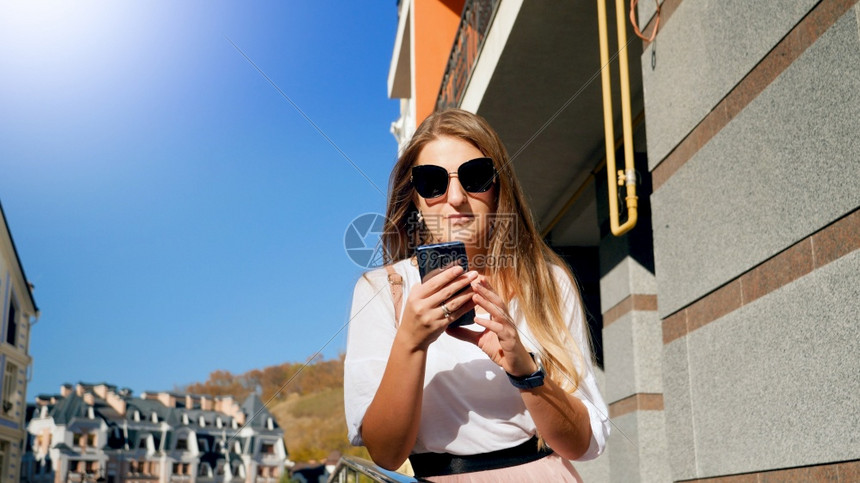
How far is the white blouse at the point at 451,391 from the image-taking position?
179cm

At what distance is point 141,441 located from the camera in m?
108

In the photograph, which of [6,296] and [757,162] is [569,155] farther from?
[6,296]

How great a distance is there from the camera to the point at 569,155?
7.24 meters

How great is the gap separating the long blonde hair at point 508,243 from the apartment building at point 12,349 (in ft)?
225

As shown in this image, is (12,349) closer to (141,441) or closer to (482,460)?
(141,441)

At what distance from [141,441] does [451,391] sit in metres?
118

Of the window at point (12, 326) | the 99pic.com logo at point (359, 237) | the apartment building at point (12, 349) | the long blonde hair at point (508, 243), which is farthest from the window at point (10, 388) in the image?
the long blonde hair at point (508, 243)

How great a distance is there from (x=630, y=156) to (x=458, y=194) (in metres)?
2.22

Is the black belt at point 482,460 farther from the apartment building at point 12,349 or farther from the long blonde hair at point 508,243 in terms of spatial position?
the apartment building at point 12,349

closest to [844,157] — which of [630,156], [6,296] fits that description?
[630,156]

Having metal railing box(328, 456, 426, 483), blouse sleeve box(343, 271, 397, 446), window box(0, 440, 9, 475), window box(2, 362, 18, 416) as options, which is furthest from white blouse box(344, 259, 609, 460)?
window box(2, 362, 18, 416)

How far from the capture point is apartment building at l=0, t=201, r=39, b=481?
6347 centimetres

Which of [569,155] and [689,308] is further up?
[569,155]

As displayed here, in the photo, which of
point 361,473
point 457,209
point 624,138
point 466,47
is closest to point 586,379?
point 457,209
